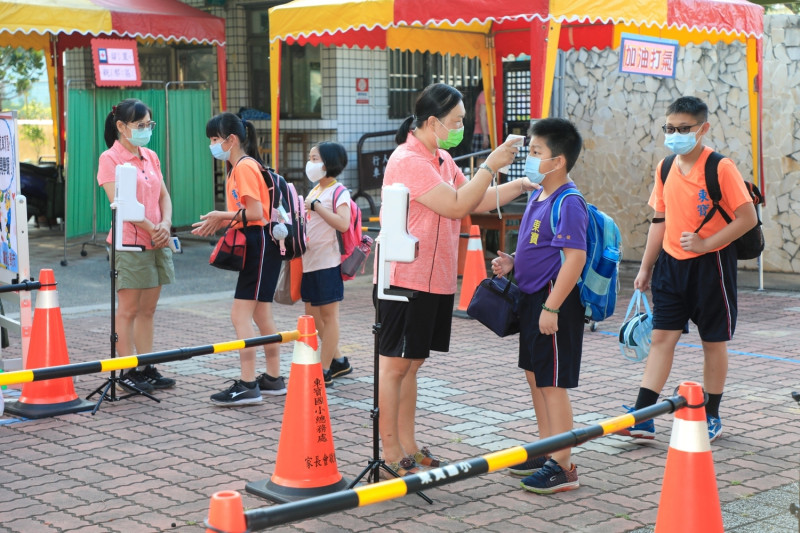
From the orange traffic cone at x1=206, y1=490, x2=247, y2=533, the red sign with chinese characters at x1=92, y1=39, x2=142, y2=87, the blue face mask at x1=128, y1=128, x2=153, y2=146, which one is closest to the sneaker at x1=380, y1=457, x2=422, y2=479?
the orange traffic cone at x1=206, y1=490, x2=247, y2=533

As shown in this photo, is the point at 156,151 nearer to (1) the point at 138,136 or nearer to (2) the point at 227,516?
(1) the point at 138,136

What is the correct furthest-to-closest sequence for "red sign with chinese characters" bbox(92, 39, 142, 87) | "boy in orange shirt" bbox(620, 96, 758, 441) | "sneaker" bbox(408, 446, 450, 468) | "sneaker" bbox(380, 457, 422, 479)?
1. "red sign with chinese characters" bbox(92, 39, 142, 87)
2. "boy in orange shirt" bbox(620, 96, 758, 441)
3. "sneaker" bbox(408, 446, 450, 468)
4. "sneaker" bbox(380, 457, 422, 479)

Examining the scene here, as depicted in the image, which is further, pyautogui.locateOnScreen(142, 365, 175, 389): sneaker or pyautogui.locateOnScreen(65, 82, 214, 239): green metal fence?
pyautogui.locateOnScreen(65, 82, 214, 239): green metal fence

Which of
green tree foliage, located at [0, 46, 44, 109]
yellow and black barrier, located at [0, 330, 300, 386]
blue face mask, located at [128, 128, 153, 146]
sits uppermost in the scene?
green tree foliage, located at [0, 46, 44, 109]

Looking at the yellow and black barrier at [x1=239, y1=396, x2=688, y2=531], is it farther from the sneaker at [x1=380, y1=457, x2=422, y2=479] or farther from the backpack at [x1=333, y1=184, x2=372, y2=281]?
the backpack at [x1=333, y1=184, x2=372, y2=281]

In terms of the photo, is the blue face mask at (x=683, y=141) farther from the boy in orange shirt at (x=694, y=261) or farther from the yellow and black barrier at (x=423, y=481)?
the yellow and black barrier at (x=423, y=481)

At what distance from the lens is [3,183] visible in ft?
24.2

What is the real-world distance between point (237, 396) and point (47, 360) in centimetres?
123

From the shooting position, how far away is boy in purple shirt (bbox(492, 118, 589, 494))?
4848 millimetres

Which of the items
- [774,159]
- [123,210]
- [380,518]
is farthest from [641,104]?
[380,518]

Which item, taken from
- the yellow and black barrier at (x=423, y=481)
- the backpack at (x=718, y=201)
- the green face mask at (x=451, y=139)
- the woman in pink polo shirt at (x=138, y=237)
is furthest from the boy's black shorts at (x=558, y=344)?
the woman in pink polo shirt at (x=138, y=237)

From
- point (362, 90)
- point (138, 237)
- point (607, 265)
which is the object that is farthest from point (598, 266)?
point (362, 90)

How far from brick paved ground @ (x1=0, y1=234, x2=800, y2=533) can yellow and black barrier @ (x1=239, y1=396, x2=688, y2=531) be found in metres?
1.20

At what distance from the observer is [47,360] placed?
6516 millimetres
